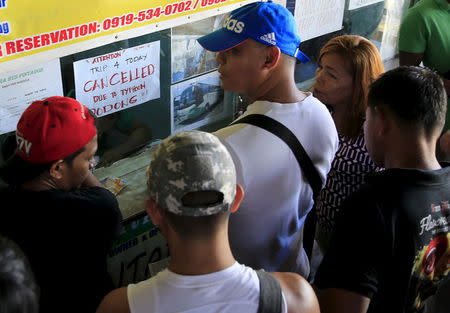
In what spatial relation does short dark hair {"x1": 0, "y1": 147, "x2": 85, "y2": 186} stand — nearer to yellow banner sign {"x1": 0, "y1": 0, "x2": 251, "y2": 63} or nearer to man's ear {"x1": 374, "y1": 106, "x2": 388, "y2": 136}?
yellow banner sign {"x1": 0, "y1": 0, "x2": 251, "y2": 63}

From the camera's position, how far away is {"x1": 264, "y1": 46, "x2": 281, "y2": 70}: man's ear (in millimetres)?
1798

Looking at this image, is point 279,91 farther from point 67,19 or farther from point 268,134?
point 67,19

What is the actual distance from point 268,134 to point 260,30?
0.39 metres

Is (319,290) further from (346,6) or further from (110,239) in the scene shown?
(346,6)

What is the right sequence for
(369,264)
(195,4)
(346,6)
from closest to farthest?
(369,264)
(195,4)
(346,6)

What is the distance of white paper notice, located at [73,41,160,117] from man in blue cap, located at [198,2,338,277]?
1.98 ft

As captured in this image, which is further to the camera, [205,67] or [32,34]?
[205,67]

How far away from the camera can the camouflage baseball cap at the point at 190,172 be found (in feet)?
3.73

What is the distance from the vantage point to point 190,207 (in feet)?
3.80

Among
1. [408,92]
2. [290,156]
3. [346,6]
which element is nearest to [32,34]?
[290,156]

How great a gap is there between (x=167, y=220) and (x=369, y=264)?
0.61 metres

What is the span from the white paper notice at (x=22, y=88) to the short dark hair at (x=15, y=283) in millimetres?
1005

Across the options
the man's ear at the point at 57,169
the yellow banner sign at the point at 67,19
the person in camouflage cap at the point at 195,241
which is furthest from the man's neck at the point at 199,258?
the yellow banner sign at the point at 67,19

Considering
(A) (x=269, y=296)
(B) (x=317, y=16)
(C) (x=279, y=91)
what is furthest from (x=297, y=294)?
(B) (x=317, y=16)
